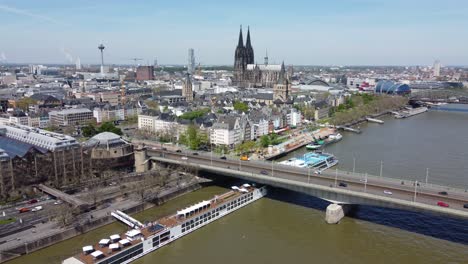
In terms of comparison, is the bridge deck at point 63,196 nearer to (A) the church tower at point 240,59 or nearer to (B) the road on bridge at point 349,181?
(B) the road on bridge at point 349,181

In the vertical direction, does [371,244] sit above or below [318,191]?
below

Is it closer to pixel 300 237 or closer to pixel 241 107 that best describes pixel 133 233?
pixel 300 237

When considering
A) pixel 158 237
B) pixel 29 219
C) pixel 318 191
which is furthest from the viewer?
pixel 318 191

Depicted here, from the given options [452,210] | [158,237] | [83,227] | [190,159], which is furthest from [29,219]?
[452,210]

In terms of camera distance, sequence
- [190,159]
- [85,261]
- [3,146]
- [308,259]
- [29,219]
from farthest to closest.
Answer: [190,159]
[3,146]
[29,219]
[308,259]
[85,261]

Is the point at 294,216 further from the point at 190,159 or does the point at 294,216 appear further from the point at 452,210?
the point at 190,159

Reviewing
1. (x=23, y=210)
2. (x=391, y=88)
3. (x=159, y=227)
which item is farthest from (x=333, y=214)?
(x=391, y=88)

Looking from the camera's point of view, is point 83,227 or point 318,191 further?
point 318,191

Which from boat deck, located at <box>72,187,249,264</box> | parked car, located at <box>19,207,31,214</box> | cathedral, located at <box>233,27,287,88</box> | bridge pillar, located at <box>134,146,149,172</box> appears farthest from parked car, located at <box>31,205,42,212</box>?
cathedral, located at <box>233,27,287,88</box>
